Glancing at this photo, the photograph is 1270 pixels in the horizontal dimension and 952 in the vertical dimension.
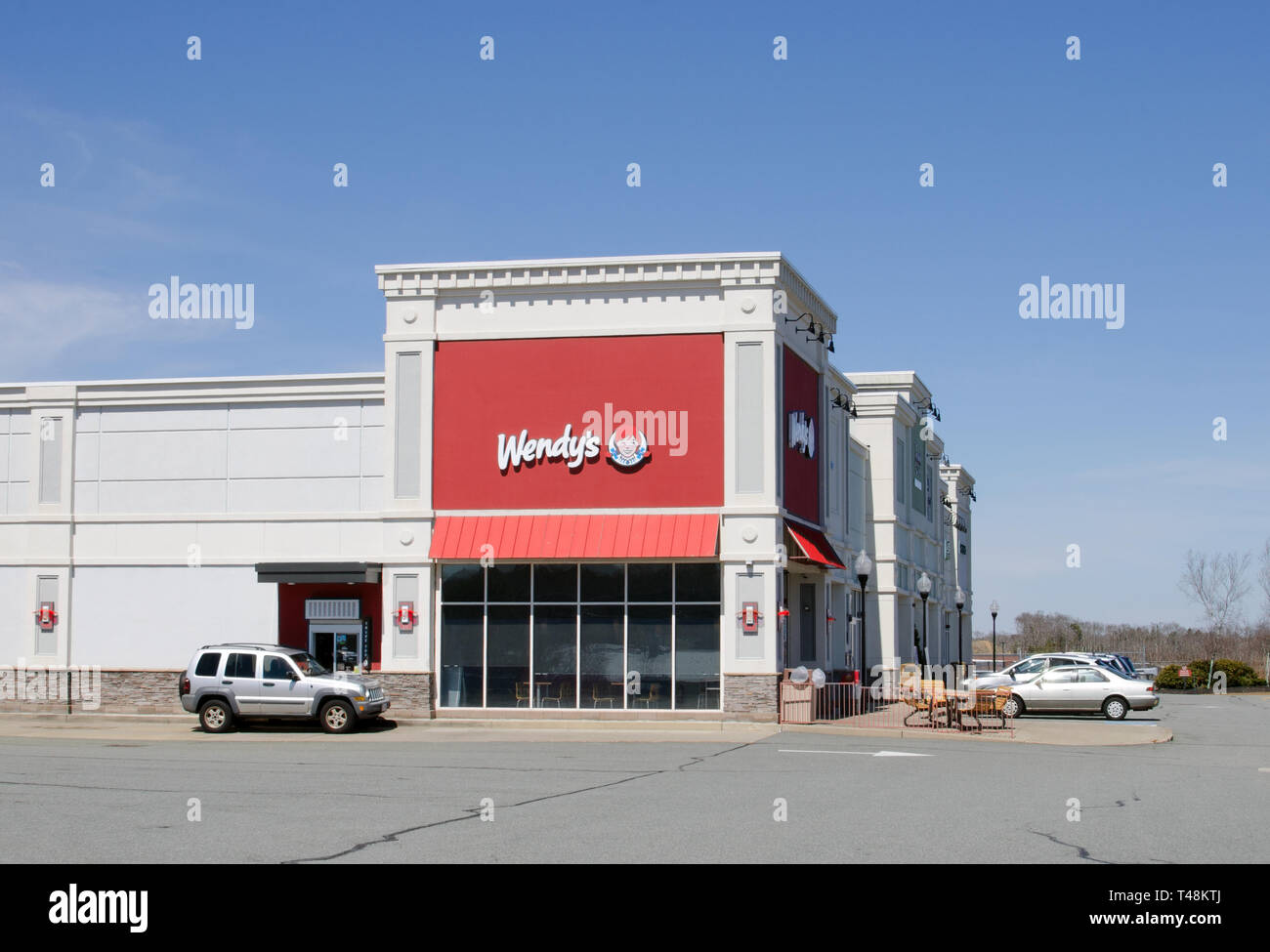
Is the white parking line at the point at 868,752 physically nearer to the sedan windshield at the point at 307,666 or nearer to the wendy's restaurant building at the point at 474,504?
the wendy's restaurant building at the point at 474,504

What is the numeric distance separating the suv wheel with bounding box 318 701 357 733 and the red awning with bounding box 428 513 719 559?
4713mm

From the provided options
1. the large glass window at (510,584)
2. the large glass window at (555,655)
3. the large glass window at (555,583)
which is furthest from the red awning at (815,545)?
the large glass window at (510,584)

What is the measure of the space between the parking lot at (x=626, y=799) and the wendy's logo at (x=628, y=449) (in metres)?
7.10

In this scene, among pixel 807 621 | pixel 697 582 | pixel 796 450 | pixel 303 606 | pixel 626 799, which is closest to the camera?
pixel 626 799

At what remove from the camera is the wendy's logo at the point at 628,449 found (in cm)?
3212

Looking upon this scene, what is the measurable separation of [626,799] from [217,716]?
1584 centimetres

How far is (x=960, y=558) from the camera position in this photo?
238 ft

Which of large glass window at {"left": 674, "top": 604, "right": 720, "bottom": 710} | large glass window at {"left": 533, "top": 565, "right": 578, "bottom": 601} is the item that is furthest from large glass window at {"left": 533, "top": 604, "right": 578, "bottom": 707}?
large glass window at {"left": 674, "top": 604, "right": 720, "bottom": 710}

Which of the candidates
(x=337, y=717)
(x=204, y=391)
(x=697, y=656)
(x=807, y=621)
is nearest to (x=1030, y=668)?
(x=807, y=621)

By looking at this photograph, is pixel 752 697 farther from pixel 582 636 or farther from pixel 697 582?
pixel 582 636

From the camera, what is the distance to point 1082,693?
3528 centimetres

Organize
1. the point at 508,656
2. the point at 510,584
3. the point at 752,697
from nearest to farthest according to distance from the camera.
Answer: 1. the point at 752,697
2. the point at 508,656
3. the point at 510,584
